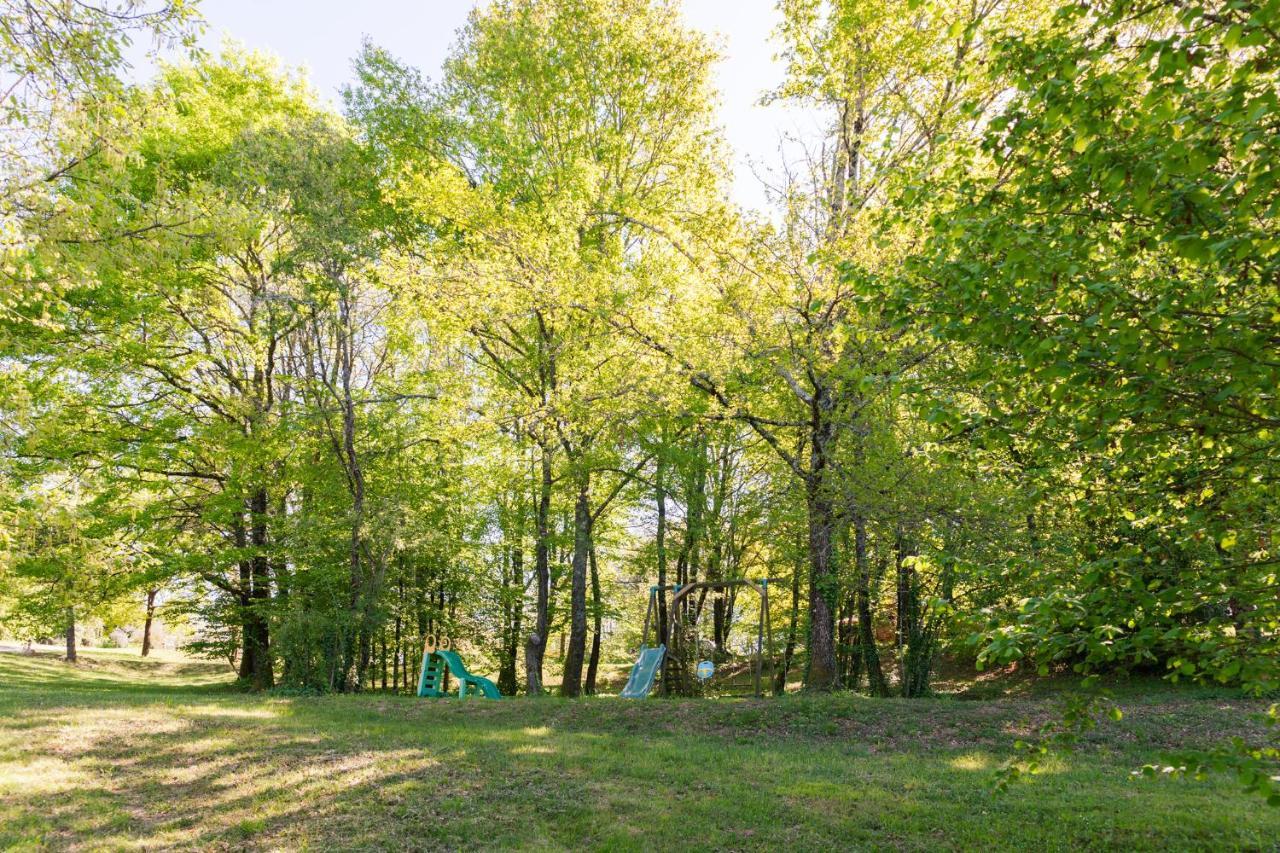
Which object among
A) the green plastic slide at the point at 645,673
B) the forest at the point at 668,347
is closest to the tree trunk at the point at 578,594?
the forest at the point at 668,347

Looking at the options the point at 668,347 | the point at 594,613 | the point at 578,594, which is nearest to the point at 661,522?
the point at 594,613

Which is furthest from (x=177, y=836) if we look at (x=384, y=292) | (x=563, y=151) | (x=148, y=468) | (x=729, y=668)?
(x=729, y=668)

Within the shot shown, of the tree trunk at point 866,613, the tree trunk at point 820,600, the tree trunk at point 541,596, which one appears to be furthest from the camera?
the tree trunk at point 541,596

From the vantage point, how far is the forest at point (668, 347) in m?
3.10

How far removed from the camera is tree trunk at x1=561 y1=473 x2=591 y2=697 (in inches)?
573

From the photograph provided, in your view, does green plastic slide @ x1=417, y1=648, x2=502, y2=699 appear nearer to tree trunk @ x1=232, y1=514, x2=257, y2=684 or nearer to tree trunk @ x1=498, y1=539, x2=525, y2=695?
tree trunk @ x1=232, y1=514, x2=257, y2=684

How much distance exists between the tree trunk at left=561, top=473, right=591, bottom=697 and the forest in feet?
0.28

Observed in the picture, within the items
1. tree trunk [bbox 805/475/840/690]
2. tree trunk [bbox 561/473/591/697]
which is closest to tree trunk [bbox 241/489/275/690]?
tree trunk [bbox 561/473/591/697]

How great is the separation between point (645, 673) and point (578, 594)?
6.61ft

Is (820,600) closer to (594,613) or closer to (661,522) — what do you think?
(661,522)

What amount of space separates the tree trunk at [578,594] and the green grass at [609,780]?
459 centimetres

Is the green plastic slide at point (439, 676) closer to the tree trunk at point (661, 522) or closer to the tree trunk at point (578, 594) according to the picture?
the tree trunk at point (578, 594)

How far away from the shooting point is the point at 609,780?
6602 millimetres

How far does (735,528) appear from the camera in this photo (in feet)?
54.5
